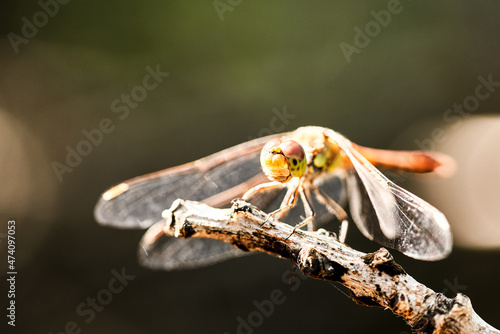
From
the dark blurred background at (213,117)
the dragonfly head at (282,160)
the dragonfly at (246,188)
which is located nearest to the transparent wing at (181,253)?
the dragonfly at (246,188)

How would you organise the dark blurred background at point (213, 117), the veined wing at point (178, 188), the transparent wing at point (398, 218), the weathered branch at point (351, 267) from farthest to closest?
the dark blurred background at point (213, 117) < the veined wing at point (178, 188) < the transparent wing at point (398, 218) < the weathered branch at point (351, 267)

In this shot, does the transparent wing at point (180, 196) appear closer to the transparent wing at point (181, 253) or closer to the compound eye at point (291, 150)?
the transparent wing at point (181, 253)

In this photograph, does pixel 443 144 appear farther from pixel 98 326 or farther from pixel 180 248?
pixel 98 326

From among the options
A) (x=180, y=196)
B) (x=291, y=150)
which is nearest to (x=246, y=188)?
(x=180, y=196)

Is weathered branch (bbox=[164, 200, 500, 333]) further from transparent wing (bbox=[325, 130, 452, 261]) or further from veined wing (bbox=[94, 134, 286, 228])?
veined wing (bbox=[94, 134, 286, 228])

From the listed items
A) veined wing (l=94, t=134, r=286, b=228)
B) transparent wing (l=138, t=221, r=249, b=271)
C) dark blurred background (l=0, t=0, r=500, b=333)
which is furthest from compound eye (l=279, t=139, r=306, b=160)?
dark blurred background (l=0, t=0, r=500, b=333)

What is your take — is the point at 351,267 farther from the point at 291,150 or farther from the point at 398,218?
the point at 291,150
